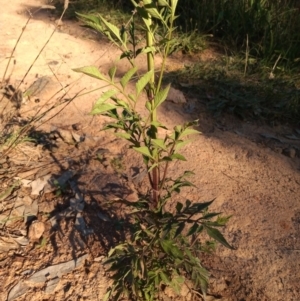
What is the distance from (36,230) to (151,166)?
107cm

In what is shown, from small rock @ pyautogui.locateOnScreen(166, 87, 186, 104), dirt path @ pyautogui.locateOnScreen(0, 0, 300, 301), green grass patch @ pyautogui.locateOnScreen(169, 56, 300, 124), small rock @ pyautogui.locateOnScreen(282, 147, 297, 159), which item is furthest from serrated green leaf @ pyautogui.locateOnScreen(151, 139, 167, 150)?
small rock @ pyautogui.locateOnScreen(166, 87, 186, 104)

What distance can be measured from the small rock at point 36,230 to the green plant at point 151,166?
64 centimetres

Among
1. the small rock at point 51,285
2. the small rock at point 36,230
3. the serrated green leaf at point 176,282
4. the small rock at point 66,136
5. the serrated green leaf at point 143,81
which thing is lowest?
the small rock at point 66,136

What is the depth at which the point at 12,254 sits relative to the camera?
2094 millimetres

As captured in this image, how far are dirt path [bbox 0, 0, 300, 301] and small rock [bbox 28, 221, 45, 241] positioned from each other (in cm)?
5

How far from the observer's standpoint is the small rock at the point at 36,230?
218 cm

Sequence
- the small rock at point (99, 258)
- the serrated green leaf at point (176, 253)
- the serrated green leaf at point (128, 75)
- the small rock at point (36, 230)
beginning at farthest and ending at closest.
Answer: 1. the small rock at point (36, 230)
2. the small rock at point (99, 258)
3. the serrated green leaf at point (176, 253)
4. the serrated green leaf at point (128, 75)

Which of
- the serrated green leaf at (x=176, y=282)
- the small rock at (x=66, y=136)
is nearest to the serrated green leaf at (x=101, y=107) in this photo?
the serrated green leaf at (x=176, y=282)

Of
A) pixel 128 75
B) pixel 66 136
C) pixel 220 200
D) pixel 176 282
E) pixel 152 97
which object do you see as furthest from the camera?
pixel 66 136

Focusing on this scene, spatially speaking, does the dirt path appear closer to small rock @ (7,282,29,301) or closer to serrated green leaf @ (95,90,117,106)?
small rock @ (7,282,29,301)

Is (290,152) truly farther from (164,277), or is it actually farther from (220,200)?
(164,277)

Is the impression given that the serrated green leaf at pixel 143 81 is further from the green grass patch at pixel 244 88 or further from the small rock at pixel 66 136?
the green grass patch at pixel 244 88

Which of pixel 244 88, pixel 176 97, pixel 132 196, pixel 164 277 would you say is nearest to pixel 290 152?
pixel 244 88

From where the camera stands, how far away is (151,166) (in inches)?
56.8
